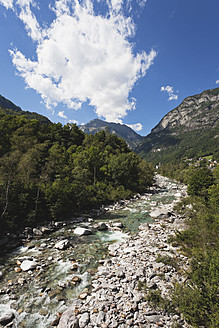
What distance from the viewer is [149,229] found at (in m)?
14.4

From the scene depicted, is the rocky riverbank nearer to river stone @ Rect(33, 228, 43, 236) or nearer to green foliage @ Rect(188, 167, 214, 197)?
river stone @ Rect(33, 228, 43, 236)

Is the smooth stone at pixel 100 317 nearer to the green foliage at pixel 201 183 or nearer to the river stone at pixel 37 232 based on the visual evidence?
the river stone at pixel 37 232

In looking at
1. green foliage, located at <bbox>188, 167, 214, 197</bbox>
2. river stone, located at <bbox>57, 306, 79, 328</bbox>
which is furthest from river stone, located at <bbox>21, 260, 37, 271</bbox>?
green foliage, located at <bbox>188, 167, 214, 197</bbox>

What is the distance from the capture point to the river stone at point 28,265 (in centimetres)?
866

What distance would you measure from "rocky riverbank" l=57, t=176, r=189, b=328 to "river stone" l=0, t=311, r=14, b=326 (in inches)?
83.6

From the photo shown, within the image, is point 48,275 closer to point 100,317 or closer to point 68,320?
point 68,320

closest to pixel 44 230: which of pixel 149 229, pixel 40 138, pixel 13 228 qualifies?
pixel 13 228

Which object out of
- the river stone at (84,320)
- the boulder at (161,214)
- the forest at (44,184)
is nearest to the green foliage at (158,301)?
the river stone at (84,320)

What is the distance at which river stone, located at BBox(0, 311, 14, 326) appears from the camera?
5.55 metres

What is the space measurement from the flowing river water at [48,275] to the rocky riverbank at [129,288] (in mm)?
747

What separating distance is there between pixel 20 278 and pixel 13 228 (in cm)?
654

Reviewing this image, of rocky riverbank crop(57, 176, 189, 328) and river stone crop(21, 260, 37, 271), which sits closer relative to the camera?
rocky riverbank crop(57, 176, 189, 328)

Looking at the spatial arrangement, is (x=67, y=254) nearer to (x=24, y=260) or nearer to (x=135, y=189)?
(x=24, y=260)

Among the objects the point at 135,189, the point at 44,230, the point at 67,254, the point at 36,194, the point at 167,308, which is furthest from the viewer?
the point at 135,189
